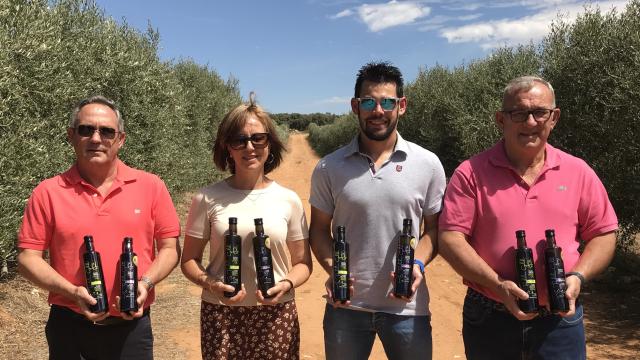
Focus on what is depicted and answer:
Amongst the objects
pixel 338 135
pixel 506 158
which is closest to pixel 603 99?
pixel 506 158

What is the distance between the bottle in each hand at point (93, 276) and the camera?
298cm

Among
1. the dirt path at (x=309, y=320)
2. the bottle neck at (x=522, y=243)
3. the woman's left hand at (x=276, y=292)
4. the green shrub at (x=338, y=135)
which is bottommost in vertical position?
the dirt path at (x=309, y=320)

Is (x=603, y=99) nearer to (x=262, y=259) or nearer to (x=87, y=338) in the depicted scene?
(x=262, y=259)

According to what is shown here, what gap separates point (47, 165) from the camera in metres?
8.93

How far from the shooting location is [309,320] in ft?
28.1

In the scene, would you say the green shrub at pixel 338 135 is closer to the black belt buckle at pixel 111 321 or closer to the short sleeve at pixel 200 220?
the short sleeve at pixel 200 220

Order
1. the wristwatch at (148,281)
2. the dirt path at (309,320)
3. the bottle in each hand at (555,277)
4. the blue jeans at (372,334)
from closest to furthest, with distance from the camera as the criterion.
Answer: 1. the bottle in each hand at (555,277)
2. the wristwatch at (148,281)
3. the blue jeans at (372,334)
4. the dirt path at (309,320)

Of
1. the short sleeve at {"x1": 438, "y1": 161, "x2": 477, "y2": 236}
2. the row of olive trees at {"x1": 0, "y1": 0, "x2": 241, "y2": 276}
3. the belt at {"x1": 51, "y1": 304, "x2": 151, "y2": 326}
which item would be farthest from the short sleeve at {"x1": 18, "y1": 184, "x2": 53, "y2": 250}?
the row of olive trees at {"x1": 0, "y1": 0, "x2": 241, "y2": 276}

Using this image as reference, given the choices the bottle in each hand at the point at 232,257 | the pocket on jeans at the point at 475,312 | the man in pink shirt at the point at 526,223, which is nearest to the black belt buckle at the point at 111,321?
the bottle in each hand at the point at 232,257

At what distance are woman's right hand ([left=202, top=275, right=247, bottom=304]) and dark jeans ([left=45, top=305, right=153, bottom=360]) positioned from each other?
0.53m

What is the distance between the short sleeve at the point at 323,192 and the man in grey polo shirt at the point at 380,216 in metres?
0.01

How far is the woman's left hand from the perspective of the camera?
3250 mm

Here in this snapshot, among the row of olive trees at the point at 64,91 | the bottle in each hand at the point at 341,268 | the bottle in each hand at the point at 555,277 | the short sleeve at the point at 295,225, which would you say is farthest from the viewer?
the row of olive trees at the point at 64,91

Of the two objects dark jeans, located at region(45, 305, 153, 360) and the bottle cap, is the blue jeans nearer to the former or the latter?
dark jeans, located at region(45, 305, 153, 360)
